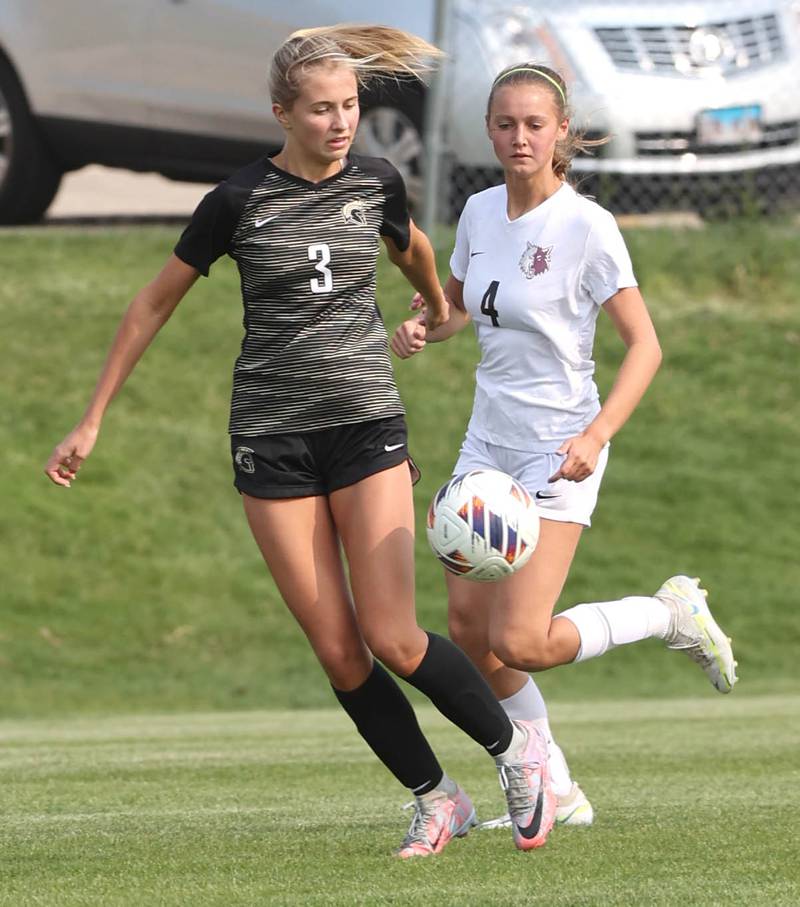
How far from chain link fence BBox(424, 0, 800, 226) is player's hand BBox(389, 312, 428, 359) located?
25.4 ft

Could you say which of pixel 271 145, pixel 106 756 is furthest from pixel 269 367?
pixel 271 145

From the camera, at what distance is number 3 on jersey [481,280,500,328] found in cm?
572

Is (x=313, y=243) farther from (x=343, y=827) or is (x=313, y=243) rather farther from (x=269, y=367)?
(x=343, y=827)

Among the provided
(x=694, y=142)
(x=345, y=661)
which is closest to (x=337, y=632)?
(x=345, y=661)

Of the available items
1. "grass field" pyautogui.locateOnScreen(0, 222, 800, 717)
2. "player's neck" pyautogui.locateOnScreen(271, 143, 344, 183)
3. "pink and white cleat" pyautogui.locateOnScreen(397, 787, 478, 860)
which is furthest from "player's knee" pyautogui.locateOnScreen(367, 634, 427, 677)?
"grass field" pyautogui.locateOnScreen(0, 222, 800, 717)

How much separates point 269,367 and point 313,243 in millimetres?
345

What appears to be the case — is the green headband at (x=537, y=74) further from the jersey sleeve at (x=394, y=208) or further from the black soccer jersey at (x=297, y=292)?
the black soccer jersey at (x=297, y=292)

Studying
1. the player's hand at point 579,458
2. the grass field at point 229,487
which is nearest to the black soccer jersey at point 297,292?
the player's hand at point 579,458

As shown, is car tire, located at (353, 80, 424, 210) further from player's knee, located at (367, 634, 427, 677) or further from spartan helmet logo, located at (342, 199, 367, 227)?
player's knee, located at (367, 634, 427, 677)

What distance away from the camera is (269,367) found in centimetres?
523

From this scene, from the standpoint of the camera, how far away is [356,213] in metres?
5.29

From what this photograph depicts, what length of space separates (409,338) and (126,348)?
0.90 m

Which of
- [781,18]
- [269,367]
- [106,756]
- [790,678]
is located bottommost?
[790,678]

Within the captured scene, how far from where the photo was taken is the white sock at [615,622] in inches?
232
